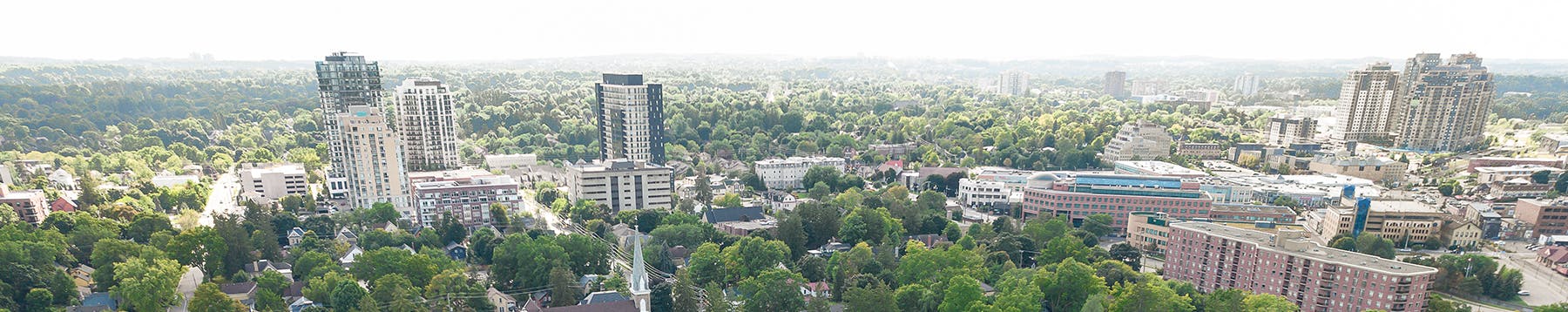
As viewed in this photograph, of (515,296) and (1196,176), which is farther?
(1196,176)

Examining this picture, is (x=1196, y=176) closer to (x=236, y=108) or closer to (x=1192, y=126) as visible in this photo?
(x=1192, y=126)

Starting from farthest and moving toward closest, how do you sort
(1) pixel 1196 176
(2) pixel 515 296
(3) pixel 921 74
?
1. (3) pixel 921 74
2. (1) pixel 1196 176
3. (2) pixel 515 296

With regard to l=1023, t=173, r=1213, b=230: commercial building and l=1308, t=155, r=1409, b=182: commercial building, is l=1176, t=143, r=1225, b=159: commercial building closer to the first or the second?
l=1308, t=155, r=1409, b=182: commercial building

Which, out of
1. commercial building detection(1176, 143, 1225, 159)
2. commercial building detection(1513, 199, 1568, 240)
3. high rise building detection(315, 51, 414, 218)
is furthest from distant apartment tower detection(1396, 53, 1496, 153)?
high rise building detection(315, 51, 414, 218)

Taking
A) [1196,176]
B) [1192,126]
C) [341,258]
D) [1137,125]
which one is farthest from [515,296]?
[1192,126]

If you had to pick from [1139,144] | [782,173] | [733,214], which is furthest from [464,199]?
[1139,144]

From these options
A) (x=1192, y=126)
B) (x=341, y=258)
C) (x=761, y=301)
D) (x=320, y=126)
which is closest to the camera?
(x=761, y=301)

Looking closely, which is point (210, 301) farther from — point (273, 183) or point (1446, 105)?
point (1446, 105)
